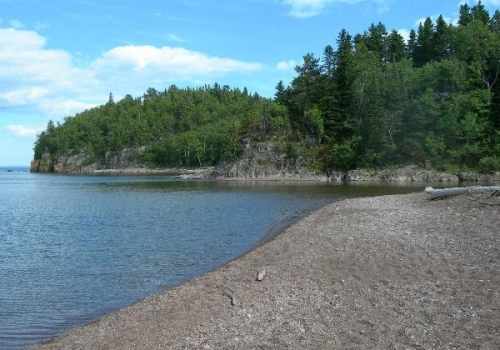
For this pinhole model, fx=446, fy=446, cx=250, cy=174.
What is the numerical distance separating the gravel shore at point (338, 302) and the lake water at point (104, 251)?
2494mm

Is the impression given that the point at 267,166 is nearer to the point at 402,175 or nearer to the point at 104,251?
the point at 402,175

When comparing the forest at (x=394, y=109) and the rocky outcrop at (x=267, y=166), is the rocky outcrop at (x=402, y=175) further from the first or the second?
the rocky outcrop at (x=267, y=166)

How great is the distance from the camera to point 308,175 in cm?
9944

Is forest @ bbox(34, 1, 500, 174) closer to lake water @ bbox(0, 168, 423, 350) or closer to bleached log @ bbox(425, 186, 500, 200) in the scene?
lake water @ bbox(0, 168, 423, 350)

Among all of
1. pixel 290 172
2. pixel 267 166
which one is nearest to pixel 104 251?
pixel 290 172

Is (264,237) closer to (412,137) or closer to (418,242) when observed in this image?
(418,242)

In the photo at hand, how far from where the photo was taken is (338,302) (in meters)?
12.7

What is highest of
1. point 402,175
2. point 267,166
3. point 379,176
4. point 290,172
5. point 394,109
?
point 394,109

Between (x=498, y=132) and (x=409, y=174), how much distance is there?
17604mm

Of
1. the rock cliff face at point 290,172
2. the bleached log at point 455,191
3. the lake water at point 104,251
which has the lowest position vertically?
the lake water at point 104,251

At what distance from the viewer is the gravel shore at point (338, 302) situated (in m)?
10.3

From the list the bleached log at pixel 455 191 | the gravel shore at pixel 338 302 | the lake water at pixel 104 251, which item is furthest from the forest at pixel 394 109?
the gravel shore at pixel 338 302

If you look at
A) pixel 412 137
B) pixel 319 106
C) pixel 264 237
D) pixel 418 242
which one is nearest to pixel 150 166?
pixel 319 106

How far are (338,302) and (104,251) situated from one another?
18000 mm
